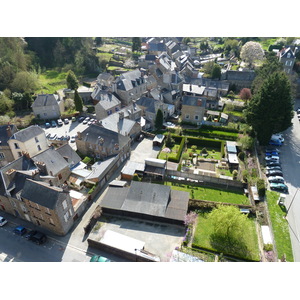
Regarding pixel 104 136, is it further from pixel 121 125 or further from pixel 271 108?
pixel 271 108

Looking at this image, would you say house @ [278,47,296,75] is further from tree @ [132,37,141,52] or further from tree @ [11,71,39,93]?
tree @ [11,71,39,93]

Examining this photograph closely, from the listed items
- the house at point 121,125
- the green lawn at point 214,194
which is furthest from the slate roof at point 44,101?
the green lawn at point 214,194

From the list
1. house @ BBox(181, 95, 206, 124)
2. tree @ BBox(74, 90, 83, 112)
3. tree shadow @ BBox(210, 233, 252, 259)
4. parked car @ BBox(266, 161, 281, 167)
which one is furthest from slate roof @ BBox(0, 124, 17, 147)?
parked car @ BBox(266, 161, 281, 167)

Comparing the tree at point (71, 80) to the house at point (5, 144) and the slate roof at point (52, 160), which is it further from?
the slate roof at point (52, 160)

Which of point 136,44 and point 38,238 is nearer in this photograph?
point 38,238

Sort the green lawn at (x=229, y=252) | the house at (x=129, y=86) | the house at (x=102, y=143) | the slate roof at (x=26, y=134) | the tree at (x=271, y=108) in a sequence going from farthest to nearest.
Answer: the house at (x=129, y=86) → the tree at (x=271, y=108) → the house at (x=102, y=143) → the slate roof at (x=26, y=134) → the green lawn at (x=229, y=252)

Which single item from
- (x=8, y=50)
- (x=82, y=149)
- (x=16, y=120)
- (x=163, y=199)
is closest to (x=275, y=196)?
(x=163, y=199)

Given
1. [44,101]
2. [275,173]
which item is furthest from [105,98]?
[275,173]
